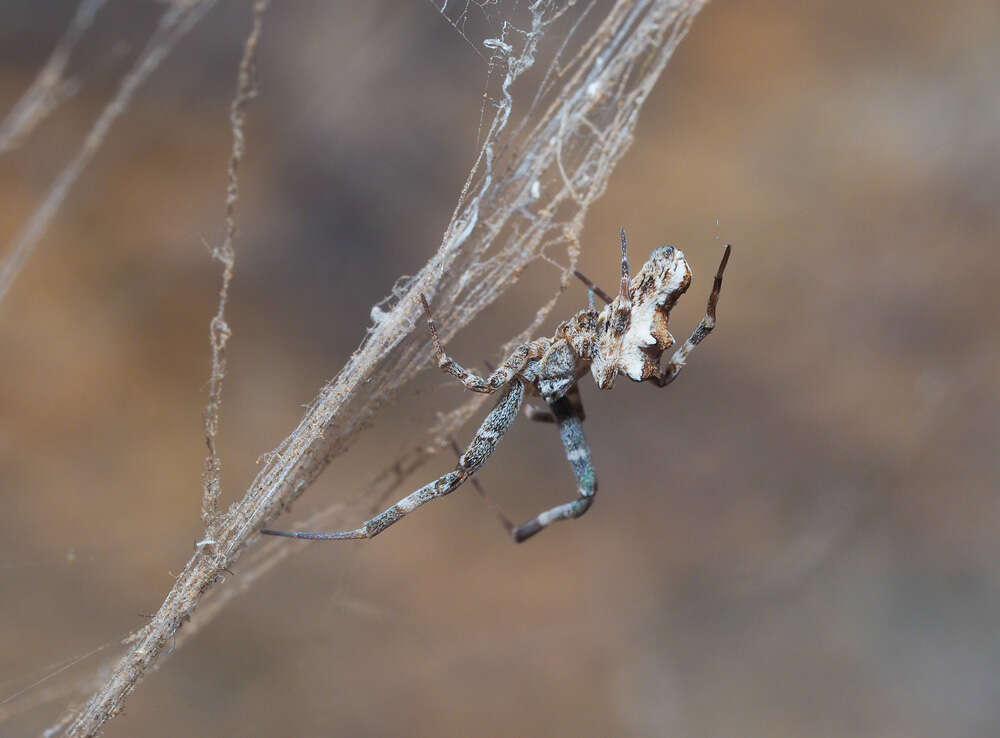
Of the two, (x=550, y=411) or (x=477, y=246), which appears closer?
(x=477, y=246)

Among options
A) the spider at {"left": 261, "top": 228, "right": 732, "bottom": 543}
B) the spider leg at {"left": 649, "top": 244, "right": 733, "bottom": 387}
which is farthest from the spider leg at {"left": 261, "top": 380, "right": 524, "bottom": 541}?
the spider leg at {"left": 649, "top": 244, "right": 733, "bottom": 387}

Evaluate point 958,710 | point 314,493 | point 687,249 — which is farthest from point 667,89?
point 958,710

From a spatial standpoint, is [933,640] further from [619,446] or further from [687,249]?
[687,249]

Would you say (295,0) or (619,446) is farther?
(619,446)

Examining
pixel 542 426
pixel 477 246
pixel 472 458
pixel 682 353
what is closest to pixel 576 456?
pixel 472 458

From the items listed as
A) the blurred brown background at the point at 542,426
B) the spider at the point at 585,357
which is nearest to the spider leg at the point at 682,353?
the spider at the point at 585,357

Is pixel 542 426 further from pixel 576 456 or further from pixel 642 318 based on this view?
pixel 642 318
